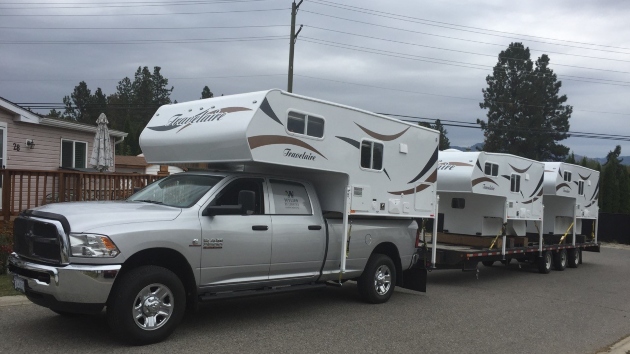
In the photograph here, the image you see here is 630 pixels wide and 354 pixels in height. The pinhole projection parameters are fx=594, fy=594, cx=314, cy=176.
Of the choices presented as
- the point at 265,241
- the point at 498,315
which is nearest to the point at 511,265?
the point at 498,315

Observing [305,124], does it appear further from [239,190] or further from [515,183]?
[515,183]

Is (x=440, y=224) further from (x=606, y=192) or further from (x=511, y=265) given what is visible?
(x=606, y=192)

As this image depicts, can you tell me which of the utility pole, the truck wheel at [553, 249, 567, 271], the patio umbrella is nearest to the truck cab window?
the patio umbrella

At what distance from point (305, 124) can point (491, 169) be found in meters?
6.72

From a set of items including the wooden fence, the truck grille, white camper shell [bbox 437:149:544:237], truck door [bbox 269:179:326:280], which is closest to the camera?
the truck grille

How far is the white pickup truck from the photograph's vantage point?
606cm

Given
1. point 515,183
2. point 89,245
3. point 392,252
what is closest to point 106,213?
point 89,245

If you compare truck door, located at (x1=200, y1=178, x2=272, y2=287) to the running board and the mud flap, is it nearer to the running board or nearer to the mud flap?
the running board

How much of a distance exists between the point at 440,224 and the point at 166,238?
32.0 feet

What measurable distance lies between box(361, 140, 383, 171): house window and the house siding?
37.0 ft

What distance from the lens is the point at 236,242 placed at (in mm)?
7176

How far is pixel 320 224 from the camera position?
846 cm

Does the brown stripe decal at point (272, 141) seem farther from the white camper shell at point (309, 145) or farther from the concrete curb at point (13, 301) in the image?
the concrete curb at point (13, 301)

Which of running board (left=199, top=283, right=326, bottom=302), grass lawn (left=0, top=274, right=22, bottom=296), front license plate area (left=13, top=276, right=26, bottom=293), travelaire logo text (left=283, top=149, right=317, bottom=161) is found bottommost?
grass lawn (left=0, top=274, right=22, bottom=296)
